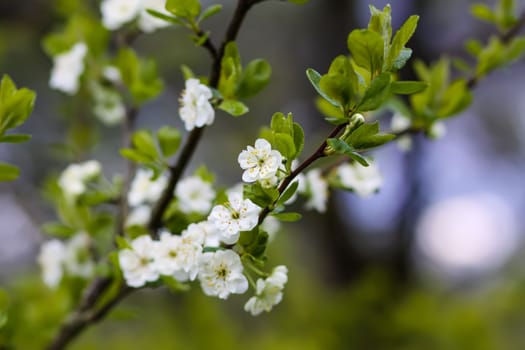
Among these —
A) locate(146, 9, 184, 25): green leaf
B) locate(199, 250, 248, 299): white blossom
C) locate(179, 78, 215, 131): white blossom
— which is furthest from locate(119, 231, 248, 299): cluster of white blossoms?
locate(146, 9, 184, 25): green leaf

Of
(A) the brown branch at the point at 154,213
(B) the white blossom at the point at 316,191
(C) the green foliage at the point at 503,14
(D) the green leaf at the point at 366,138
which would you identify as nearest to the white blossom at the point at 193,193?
(A) the brown branch at the point at 154,213

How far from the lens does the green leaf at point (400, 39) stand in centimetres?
44

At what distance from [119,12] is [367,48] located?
46 cm

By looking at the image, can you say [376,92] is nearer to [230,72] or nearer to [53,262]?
[230,72]

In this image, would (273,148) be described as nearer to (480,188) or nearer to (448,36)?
(448,36)

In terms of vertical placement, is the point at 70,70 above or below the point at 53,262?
above

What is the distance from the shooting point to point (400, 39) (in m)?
0.45

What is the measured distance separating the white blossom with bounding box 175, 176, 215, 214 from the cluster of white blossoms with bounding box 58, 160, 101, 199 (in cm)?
Result: 18

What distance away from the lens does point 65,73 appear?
811 mm

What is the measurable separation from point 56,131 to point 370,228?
119 centimetres

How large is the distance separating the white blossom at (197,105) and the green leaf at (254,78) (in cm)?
4

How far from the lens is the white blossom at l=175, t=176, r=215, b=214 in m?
0.64

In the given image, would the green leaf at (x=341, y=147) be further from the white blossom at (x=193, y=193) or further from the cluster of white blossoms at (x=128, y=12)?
the cluster of white blossoms at (x=128, y=12)

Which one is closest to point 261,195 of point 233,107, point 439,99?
point 233,107
